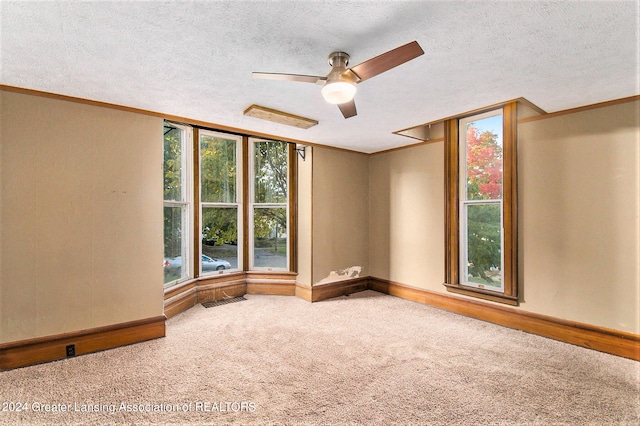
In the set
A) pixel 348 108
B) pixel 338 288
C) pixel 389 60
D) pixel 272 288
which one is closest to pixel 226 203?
pixel 272 288

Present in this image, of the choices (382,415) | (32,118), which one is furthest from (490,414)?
(32,118)

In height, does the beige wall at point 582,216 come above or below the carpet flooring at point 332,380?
above

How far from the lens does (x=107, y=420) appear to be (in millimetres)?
2033

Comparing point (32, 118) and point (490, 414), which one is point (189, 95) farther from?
point (490, 414)

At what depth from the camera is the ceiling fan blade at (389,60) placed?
1647 millimetres

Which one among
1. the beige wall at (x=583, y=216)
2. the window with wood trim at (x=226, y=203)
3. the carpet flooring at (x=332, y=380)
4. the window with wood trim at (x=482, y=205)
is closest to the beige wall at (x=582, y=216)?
the beige wall at (x=583, y=216)

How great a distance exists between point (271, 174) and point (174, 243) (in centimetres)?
182

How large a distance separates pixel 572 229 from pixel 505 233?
61 cm

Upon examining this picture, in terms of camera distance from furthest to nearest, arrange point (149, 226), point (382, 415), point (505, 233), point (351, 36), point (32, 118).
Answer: point (505, 233), point (149, 226), point (32, 118), point (382, 415), point (351, 36)

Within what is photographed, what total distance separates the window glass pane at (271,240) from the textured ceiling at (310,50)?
7.36 feet

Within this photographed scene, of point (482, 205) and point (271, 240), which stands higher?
point (482, 205)

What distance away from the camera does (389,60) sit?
70.5 inches

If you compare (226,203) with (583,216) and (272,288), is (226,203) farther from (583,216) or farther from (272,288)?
(583,216)

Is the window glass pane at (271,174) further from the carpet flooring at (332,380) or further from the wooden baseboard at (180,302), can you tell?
the carpet flooring at (332,380)
